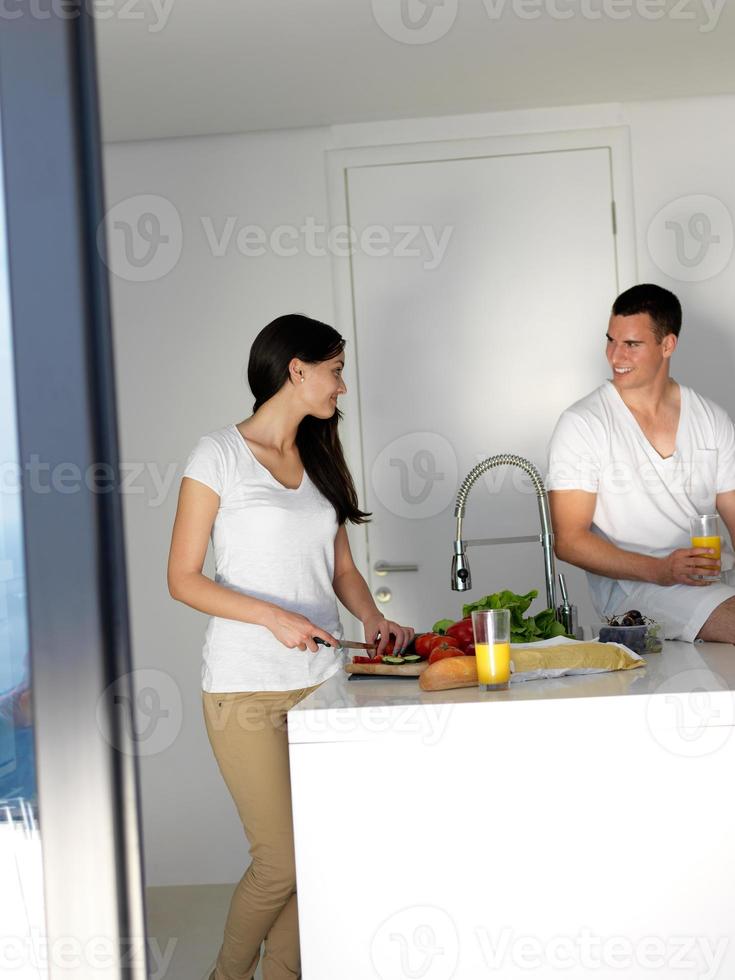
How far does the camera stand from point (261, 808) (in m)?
2.16

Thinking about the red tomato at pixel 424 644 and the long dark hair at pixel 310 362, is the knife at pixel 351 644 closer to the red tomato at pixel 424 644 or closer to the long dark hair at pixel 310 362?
the red tomato at pixel 424 644

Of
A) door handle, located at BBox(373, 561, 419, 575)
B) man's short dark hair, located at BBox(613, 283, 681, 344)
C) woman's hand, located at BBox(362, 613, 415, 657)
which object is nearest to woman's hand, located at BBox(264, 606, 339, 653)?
woman's hand, located at BBox(362, 613, 415, 657)

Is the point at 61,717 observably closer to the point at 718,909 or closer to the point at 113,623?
the point at 113,623

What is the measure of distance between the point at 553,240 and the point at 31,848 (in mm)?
2986

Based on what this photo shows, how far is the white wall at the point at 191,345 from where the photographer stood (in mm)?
3602

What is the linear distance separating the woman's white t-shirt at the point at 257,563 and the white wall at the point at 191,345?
53.0 inches

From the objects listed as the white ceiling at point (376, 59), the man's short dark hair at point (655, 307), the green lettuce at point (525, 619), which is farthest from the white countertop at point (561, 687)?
the white ceiling at point (376, 59)

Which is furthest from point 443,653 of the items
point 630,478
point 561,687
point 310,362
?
point 630,478

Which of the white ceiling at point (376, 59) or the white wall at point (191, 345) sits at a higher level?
the white ceiling at point (376, 59)

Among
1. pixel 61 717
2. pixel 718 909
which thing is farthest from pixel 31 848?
pixel 718 909

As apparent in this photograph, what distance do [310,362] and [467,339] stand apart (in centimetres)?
134

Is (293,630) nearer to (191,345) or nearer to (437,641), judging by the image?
(437,641)

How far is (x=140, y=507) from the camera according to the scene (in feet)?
12.0

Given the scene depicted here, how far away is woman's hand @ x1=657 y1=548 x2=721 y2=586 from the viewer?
2256 millimetres
